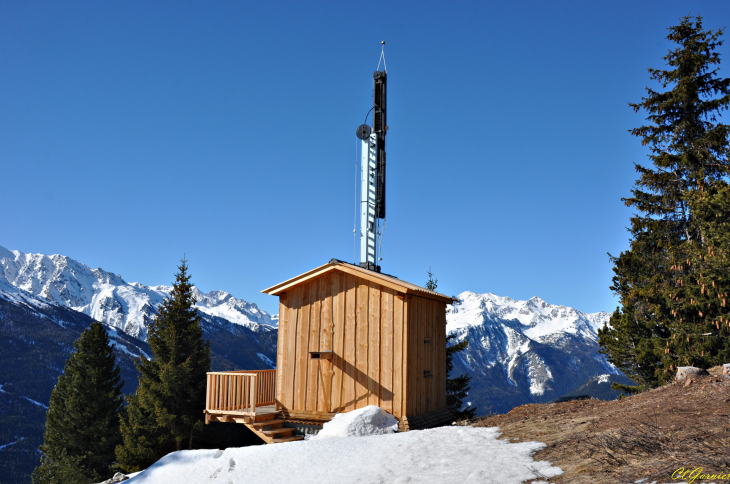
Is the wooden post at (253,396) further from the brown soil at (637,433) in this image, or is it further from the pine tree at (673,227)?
the pine tree at (673,227)

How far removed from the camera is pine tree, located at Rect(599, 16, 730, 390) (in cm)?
1898

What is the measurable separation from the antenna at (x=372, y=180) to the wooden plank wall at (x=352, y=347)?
3086mm

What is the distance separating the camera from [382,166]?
18703 millimetres

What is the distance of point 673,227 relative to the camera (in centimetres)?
2138

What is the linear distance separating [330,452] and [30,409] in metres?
178

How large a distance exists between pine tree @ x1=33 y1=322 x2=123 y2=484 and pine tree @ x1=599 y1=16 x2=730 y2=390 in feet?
92.8

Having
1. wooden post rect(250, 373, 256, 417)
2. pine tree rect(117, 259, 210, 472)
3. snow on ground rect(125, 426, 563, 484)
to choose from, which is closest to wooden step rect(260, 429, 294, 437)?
wooden post rect(250, 373, 256, 417)

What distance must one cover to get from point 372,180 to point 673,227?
1269 centimetres

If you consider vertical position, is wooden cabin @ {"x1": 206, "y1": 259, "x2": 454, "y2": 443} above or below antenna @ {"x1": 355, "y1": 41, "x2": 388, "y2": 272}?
below

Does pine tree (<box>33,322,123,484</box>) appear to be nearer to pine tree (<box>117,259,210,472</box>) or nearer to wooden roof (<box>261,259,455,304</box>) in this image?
pine tree (<box>117,259,210,472</box>)

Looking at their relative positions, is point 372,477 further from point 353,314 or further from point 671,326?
point 671,326

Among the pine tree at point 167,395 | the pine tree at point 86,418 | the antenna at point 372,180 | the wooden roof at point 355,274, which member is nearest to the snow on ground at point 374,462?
the wooden roof at point 355,274

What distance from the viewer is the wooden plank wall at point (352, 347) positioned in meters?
13.8

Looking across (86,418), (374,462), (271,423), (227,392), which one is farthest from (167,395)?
(374,462)
